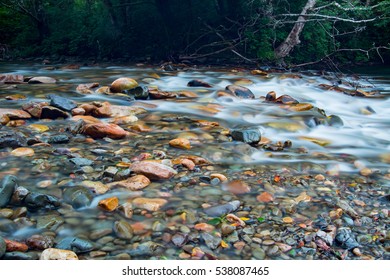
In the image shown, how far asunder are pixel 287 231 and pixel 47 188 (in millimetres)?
1669

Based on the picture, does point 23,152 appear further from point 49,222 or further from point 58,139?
point 49,222

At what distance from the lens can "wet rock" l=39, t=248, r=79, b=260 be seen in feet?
6.24

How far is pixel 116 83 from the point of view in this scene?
658cm

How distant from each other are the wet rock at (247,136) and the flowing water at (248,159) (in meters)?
0.09

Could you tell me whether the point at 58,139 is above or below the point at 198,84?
above

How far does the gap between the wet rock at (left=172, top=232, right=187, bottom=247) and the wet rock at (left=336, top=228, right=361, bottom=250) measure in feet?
2.95

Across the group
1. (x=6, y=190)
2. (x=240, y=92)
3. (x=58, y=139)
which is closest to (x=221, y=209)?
(x=6, y=190)

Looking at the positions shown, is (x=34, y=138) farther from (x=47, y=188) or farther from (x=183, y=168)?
(x=183, y=168)

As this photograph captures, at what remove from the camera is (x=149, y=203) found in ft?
8.41

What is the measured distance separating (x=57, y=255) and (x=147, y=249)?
1.52ft

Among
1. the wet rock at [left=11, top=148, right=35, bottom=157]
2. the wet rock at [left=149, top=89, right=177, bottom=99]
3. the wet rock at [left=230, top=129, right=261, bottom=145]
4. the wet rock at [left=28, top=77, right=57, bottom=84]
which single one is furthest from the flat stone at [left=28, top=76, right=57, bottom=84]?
the wet rock at [left=230, top=129, right=261, bottom=145]

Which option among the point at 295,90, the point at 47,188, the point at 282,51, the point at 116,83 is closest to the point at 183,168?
the point at 47,188

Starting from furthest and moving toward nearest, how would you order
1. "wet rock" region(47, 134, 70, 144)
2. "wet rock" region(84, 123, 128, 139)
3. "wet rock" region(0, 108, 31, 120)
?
"wet rock" region(0, 108, 31, 120) → "wet rock" region(84, 123, 128, 139) → "wet rock" region(47, 134, 70, 144)

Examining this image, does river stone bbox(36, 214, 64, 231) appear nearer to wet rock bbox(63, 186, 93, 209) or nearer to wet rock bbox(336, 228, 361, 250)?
wet rock bbox(63, 186, 93, 209)
